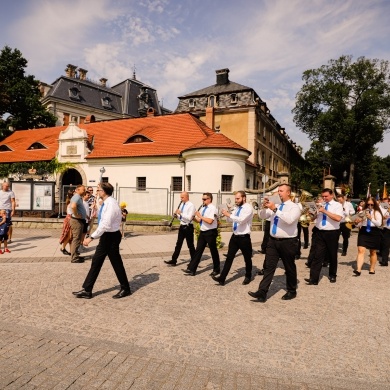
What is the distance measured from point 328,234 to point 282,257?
6.60 ft

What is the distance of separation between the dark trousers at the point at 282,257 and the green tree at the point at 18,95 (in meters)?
42.9

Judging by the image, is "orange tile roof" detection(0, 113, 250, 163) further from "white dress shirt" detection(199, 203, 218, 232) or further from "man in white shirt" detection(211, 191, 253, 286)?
"man in white shirt" detection(211, 191, 253, 286)

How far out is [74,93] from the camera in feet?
172

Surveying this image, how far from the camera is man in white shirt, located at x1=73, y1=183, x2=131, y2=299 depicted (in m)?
5.52

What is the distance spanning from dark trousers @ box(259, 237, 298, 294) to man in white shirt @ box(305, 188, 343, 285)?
1330mm

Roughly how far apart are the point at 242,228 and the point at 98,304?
3115 millimetres

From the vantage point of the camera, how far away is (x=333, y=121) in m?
37.0

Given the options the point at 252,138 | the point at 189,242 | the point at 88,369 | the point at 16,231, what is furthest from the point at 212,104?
the point at 88,369

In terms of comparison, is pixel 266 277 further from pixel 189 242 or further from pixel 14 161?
pixel 14 161

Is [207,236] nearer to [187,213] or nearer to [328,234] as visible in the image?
[187,213]

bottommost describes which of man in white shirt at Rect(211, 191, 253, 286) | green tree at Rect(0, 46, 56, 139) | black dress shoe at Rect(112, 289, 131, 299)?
black dress shoe at Rect(112, 289, 131, 299)

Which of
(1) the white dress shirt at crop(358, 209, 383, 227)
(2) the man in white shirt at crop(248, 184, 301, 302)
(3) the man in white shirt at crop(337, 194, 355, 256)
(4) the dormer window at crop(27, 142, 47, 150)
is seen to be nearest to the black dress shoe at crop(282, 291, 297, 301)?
(2) the man in white shirt at crop(248, 184, 301, 302)

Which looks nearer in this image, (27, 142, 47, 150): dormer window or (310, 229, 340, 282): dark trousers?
(310, 229, 340, 282): dark trousers

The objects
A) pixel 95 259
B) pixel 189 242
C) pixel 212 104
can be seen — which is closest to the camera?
pixel 95 259
